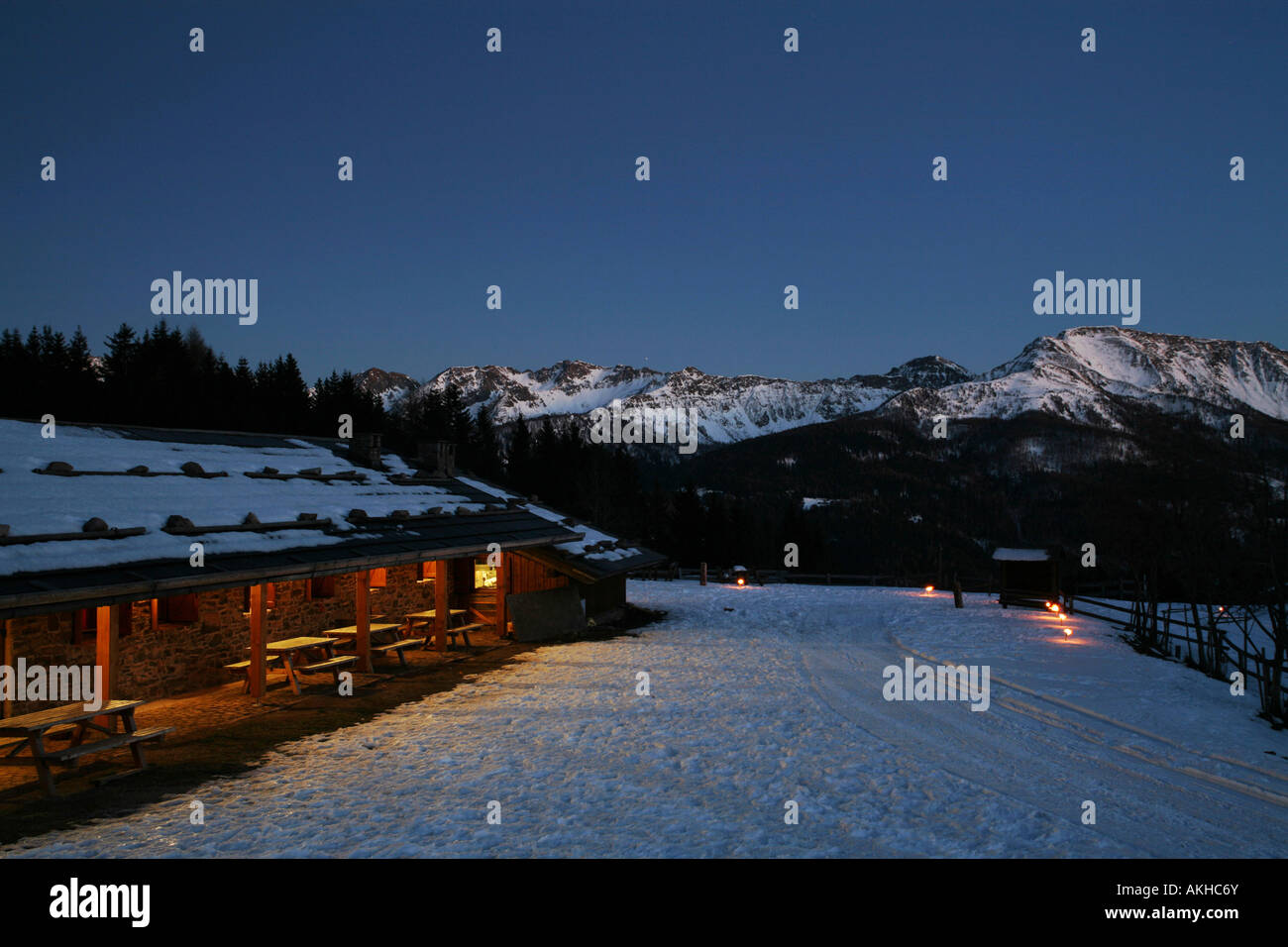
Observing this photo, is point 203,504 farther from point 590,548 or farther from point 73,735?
point 590,548

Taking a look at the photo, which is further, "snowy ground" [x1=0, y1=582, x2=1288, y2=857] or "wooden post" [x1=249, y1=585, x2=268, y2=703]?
"wooden post" [x1=249, y1=585, x2=268, y2=703]

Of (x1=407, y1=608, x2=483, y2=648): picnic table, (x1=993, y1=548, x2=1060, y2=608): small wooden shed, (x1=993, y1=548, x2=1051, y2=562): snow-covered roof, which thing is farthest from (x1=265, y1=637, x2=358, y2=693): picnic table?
(x1=993, y1=548, x2=1060, y2=608): small wooden shed

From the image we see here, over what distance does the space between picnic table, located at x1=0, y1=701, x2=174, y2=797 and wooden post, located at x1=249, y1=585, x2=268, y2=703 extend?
7.41 feet

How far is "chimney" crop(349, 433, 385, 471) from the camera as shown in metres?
18.9

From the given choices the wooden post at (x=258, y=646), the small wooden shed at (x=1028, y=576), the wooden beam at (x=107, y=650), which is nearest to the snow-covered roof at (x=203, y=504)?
the wooden post at (x=258, y=646)

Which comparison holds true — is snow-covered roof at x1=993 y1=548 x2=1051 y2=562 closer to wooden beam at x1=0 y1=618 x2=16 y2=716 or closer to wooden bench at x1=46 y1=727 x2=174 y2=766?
wooden bench at x1=46 y1=727 x2=174 y2=766

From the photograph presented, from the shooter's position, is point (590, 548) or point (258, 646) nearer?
point (258, 646)

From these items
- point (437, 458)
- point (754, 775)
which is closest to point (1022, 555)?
point (437, 458)

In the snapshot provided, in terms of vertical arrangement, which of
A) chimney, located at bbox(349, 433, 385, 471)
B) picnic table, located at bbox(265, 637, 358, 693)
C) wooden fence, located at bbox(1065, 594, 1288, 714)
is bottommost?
wooden fence, located at bbox(1065, 594, 1288, 714)

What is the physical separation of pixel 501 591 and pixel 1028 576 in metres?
19.8

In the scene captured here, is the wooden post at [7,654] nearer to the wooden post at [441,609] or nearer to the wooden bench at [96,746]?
the wooden bench at [96,746]

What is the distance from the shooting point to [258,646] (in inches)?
439

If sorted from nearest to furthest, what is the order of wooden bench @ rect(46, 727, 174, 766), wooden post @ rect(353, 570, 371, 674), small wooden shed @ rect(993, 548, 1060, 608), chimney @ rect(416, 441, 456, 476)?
wooden bench @ rect(46, 727, 174, 766), wooden post @ rect(353, 570, 371, 674), chimney @ rect(416, 441, 456, 476), small wooden shed @ rect(993, 548, 1060, 608)
